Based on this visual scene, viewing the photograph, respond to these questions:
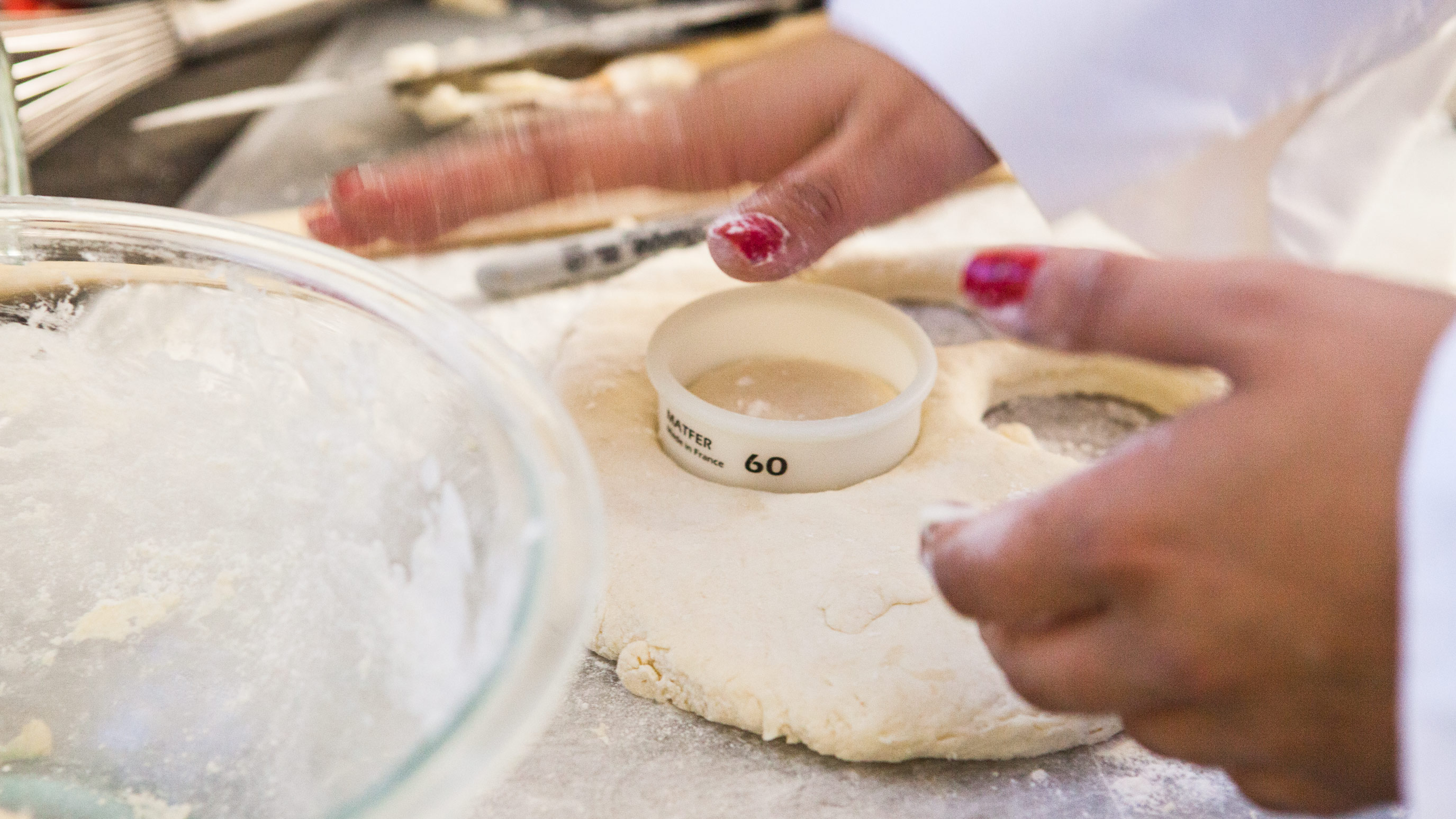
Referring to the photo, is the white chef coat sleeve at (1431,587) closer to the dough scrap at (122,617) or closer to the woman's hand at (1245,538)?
the woman's hand at (1245,538)

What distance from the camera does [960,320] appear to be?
1.29 metres

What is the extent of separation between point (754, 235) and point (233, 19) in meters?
1.54

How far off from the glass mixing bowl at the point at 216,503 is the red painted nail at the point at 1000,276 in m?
0.31

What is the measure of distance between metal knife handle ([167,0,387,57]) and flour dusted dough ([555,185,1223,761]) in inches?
50.4

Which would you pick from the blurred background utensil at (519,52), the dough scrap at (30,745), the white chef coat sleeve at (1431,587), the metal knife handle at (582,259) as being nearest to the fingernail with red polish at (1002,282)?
the white chef coat sleeve at (1431,587)

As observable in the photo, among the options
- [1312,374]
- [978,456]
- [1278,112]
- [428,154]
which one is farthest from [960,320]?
[1312,374]

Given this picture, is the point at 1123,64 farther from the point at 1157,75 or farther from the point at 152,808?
the point at 152,808

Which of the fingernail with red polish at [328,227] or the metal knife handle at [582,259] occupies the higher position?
the fingernail with red polish at [328,227]

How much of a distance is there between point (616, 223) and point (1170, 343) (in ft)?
3.30

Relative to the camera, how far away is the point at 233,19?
1.94 metres

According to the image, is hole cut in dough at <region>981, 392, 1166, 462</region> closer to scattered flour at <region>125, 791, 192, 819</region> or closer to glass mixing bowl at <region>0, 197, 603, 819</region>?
glass mixing bowl at <region>0, 197, 603, 819</region>

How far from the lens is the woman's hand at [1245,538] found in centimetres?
48

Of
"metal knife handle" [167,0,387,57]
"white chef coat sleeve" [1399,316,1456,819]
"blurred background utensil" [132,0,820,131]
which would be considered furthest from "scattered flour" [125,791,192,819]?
"metal knife handle" [167,0,387,57]

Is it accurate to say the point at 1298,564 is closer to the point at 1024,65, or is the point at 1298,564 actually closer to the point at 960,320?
the point at 1024,65
